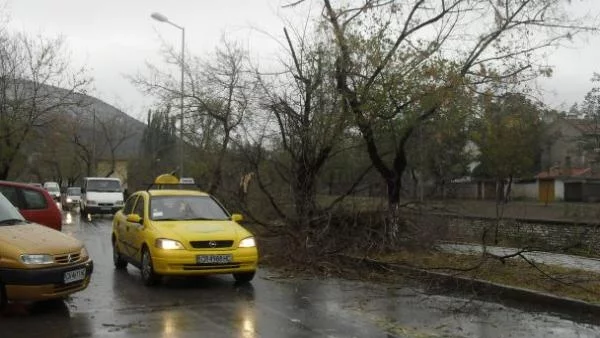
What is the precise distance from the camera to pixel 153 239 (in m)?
10.0

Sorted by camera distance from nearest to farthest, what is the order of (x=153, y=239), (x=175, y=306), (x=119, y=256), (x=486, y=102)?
(x=175, y=306) < (x=153, y=239) < (x=119, y=256) < (x=486, y=102)

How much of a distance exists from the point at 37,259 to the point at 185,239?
9.07 feet

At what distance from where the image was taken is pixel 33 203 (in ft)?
39.8

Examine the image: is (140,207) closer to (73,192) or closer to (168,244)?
(168,244)

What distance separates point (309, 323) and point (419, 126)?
739 centimetres

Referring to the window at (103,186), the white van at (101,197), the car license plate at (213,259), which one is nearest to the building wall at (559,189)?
the window at (103,186)

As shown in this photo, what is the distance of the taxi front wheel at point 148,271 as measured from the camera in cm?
1002

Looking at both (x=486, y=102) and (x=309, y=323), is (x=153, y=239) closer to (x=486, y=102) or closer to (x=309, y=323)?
(x=309, y=323)

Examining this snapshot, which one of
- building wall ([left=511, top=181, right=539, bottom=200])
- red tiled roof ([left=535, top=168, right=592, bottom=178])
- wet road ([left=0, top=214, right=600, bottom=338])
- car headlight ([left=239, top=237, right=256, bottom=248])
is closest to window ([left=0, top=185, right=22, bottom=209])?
wet road ([left=0, top=214, right=600, bottom=338])

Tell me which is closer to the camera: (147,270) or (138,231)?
(147,270)

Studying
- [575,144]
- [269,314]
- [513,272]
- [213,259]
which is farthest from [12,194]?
[575,144]

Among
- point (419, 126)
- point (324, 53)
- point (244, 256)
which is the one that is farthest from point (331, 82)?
point (244, 256)

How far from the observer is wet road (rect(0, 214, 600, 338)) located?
7137mm

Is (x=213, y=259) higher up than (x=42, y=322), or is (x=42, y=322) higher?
(x=213, y=259)
